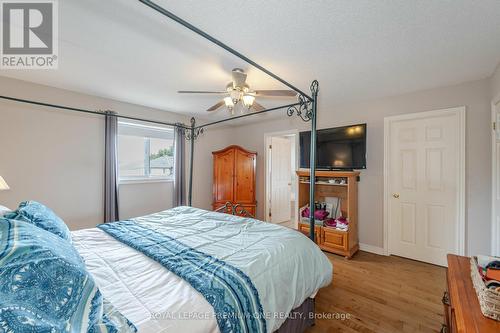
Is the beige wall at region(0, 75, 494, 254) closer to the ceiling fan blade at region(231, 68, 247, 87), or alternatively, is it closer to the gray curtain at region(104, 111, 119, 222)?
the gray curtain at region(104, 111, 119, 222)

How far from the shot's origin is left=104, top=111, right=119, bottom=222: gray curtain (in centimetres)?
326

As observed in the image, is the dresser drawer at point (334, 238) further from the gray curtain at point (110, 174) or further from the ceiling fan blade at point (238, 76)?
the gray curtain at point (110, 174)

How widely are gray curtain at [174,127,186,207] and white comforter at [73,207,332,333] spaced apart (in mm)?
1892

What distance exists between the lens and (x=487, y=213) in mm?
2525

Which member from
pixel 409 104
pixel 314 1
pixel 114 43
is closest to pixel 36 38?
pixel 114 43

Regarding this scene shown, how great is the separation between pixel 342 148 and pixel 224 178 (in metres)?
2.44

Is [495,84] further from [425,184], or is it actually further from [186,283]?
[186,283]

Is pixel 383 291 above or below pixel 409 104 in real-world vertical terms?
below

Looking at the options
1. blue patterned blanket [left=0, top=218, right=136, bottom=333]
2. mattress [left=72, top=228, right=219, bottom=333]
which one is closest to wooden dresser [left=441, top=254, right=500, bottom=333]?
mattress [left=72, top=228, right=219, bottom=333]

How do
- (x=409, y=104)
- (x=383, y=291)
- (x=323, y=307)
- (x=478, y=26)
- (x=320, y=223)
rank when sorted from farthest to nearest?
(x=320, y=223)
(x=409, y=104)
(x=383, y=291)
(x=323, y=307)
(x=478, y=26)

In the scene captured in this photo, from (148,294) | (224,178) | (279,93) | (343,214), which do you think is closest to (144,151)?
(224,178)

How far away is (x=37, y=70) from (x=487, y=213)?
221 inches

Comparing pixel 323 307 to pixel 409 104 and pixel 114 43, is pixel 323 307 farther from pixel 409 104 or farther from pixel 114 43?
pixel 114 43

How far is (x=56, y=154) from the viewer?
115 inches
